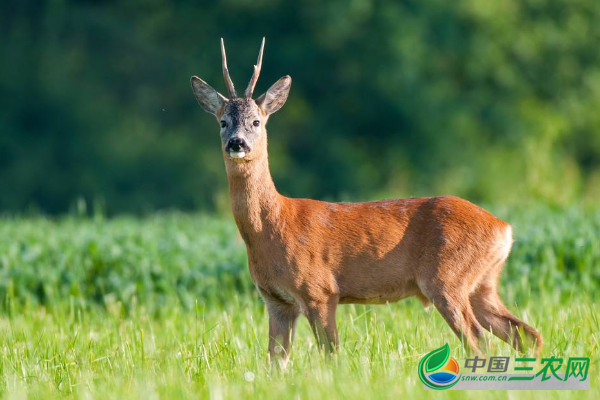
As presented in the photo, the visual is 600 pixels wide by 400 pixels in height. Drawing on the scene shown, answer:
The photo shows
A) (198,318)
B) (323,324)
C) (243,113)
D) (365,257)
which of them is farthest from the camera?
(198,318)

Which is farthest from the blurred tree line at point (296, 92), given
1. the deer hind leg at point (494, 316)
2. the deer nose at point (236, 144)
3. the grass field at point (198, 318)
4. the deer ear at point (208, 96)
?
the deer nose at point (236, 144)

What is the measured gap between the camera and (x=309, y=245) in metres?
5.69

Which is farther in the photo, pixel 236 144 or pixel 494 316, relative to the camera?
pixel 494 316

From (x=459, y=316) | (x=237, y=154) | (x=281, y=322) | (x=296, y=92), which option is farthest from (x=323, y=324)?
(x=296, y=92)

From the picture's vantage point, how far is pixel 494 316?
5895 mm

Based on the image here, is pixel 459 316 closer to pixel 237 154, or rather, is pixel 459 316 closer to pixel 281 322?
pixel 281 322

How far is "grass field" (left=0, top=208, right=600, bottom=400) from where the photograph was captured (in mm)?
4824

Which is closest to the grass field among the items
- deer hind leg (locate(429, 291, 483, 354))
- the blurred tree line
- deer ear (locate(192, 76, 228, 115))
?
deer hind leg (locate(429, 291, 483, 354))

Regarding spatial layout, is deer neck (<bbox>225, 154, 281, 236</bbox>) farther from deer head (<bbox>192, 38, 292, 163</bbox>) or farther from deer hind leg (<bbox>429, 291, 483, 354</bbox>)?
deer hind leg (<bbox>429, 291, 483, 354</bbox>)

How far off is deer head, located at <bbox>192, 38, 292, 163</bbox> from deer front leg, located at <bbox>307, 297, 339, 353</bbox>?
0.91 meters

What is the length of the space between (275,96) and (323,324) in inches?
58.6

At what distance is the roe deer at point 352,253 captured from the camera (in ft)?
18.3

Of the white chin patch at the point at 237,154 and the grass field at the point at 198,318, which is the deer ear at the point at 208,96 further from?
the grass field at the point at 198,318

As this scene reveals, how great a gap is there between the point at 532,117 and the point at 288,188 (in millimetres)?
6876
